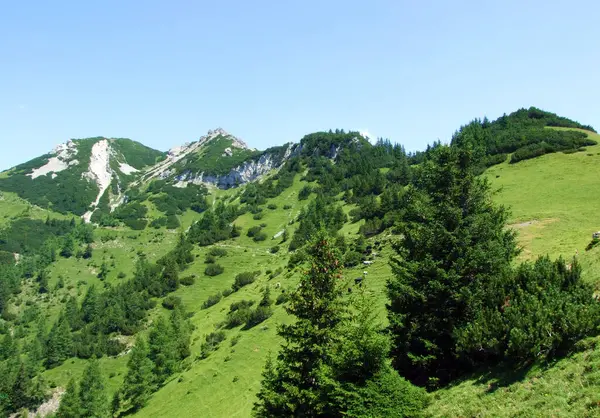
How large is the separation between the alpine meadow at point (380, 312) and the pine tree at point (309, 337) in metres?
0.11

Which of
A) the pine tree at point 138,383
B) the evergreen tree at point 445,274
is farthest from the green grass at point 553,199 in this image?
the pine tree at point 138,383

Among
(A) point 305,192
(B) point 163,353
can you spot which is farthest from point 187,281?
(A) point 305,192

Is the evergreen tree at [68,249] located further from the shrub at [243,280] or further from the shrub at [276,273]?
the shrub at [276,273]

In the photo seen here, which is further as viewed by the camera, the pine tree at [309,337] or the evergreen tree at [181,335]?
the evergreen tree at [181,335]

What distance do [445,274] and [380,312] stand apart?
20.0 m

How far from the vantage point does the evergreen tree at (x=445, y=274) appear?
2539 cm

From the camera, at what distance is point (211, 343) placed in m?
71.9

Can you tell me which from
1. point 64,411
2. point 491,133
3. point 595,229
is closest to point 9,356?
point 64,411

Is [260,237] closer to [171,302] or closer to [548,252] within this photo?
[171,302]

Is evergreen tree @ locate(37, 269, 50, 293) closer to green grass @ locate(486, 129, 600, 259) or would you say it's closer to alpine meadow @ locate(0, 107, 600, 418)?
alpine meadow @ locate(0, 107, 600, 418)

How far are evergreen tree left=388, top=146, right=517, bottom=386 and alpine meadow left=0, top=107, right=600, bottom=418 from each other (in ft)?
0.44

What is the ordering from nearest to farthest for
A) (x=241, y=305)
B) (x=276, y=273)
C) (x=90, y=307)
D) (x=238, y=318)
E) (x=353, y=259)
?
(x=353, y=259)
(x=238, y=318)
(x=241, y=305)
(x=276, y=273)
(x=90, y=307)

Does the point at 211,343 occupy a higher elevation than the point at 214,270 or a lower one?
lower

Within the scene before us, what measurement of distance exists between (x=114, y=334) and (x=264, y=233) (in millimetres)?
66368
